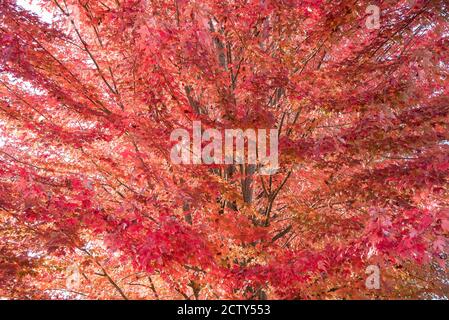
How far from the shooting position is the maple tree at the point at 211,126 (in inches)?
203

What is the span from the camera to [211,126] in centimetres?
612

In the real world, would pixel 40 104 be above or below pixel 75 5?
below

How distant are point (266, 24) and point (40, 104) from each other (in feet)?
13.0

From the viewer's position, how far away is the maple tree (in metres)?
5.15

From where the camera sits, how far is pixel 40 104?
6930 mm

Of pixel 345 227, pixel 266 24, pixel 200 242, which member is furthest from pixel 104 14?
pixel 345 227

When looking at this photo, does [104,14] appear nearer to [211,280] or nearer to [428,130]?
[211,280]

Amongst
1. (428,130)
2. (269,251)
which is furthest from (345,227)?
(428,130)
